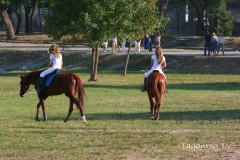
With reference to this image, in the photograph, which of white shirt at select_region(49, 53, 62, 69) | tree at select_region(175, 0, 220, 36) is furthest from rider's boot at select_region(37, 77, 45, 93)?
tree at select_region(175, 0, 220, 36)

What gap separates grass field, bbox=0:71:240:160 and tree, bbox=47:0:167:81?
1168 cm

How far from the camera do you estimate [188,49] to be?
2736 inches

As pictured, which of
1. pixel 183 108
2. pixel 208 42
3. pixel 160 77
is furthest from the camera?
pixel 208 42

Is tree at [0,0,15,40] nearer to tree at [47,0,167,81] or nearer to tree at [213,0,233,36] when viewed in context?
tree at [213,0,233,36]

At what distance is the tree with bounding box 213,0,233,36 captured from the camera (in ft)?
236

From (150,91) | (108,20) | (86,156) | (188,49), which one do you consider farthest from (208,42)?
(86,156)

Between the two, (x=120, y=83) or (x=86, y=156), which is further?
(x=120, y=83)

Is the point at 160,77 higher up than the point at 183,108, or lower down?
higher up

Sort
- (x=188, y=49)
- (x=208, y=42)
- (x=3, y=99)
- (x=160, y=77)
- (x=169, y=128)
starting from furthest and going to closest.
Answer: (x=188, y=49), (x=208, y=42), (x=3, y=99), (x=160, y=77), (x=169, y=128)

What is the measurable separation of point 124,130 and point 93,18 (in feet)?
88.5

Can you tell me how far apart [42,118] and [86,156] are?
8.12 metres

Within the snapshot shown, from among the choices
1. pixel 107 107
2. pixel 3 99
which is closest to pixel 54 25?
pixel 3 99

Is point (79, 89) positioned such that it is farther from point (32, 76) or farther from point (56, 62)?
point (32, 76)

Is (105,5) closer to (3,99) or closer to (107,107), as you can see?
A: (3,99)
